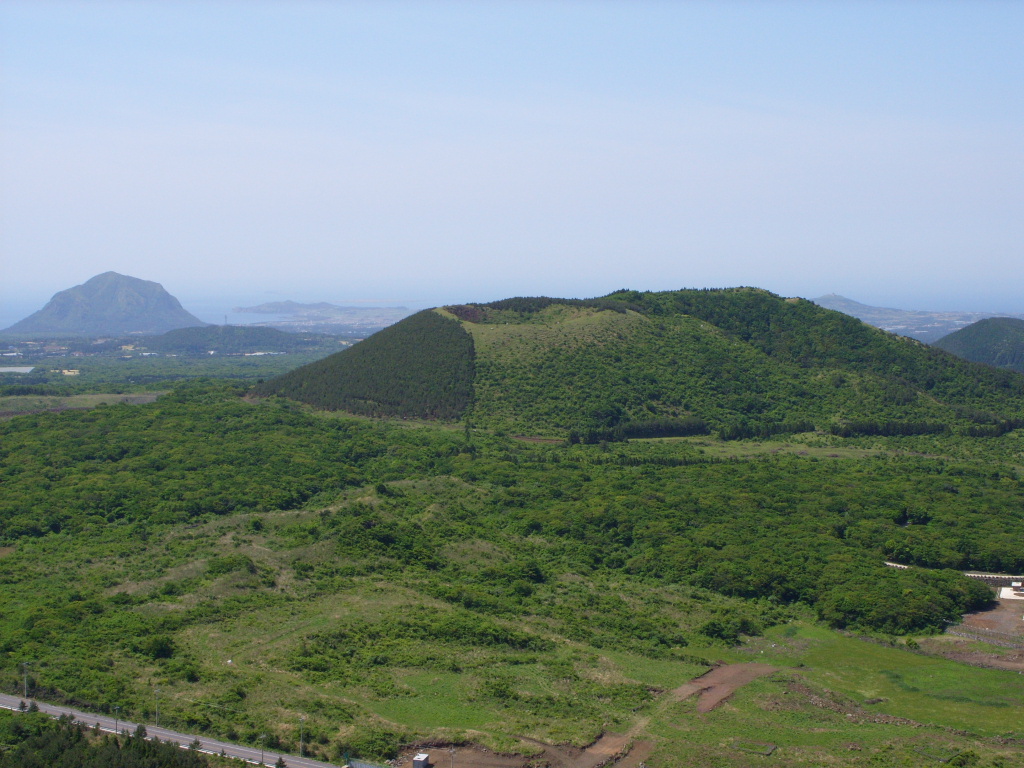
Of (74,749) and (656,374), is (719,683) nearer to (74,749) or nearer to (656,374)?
(74,749)

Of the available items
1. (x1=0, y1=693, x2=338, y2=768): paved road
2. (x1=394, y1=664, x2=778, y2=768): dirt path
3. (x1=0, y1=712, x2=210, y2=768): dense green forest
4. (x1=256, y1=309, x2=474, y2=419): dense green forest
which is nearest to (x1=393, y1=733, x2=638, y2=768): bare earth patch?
(x1=394, y1=664, x2=778, y2=768): dirt path

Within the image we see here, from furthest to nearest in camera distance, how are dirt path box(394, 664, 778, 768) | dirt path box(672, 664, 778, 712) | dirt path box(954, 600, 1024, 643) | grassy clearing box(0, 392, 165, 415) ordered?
grassy clearing box(0, 392, 165, 415) → dirt path box(954, 600, 1024, 643) → dirt path box(672, 664, 778, 712) → dirt path box(394, 664, 778, 768)

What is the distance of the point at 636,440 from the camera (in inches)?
3733

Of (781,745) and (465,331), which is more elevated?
(465,331)

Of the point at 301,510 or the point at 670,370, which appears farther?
the point at 670,370

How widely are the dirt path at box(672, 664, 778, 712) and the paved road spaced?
16.1 meters

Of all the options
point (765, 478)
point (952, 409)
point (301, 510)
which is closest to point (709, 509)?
point (765, 478)

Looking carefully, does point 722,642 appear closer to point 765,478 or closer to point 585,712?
point 585,712

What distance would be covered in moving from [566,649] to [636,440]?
164 ft

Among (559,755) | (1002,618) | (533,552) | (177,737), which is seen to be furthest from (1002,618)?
(177,737)

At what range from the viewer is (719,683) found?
42.6 meters

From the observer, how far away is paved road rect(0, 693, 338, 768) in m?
33.8

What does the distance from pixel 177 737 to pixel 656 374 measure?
78901mm

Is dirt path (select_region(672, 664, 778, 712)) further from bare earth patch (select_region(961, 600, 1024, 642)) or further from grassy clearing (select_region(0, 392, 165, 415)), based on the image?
grassy clearing (select_region(0, 392, 165, 415))
